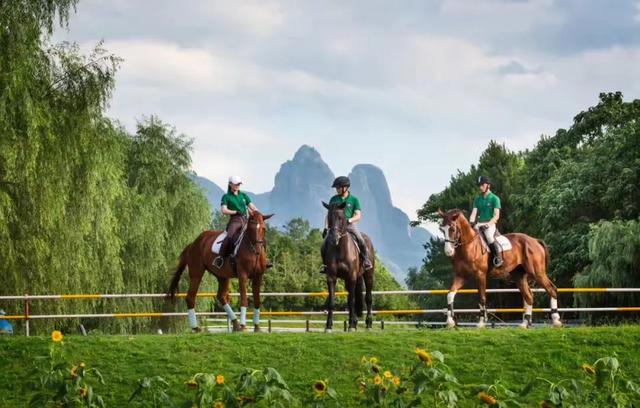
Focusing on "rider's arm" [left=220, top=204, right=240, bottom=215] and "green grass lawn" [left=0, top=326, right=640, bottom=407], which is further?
"rider's arm" [left=220, top=204, right=240, bottom=215]

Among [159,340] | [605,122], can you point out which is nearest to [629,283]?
[605,122]

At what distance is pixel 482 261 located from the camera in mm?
20031

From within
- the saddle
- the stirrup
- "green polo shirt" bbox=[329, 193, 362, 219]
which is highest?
"green polo shirt" bbox=[329, 193, 362, 219]

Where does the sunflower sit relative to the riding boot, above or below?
below

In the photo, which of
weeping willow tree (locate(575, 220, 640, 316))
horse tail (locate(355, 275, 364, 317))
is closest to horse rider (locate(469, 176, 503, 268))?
horse tail (locate(355, 275, 364, 317))

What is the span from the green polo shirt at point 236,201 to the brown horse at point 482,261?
3.65 m

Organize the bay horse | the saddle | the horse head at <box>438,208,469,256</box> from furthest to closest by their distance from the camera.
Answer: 1. the saddle
2. the horse head at <box>438,208,469,256</box>
3. the bay horse

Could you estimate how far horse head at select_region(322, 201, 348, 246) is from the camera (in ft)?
61.0

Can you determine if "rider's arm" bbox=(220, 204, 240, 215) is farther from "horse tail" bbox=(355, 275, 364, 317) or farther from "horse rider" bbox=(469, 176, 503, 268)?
"horse rider" bbox=(469, 176, 503, 268)

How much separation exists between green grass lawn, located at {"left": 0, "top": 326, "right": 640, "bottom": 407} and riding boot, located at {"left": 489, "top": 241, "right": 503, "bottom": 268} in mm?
1858

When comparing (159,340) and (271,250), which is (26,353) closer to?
(159,340)

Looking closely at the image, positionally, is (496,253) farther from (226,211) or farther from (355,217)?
(226,211)

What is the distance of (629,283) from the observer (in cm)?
3728

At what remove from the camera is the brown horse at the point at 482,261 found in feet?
64.0
